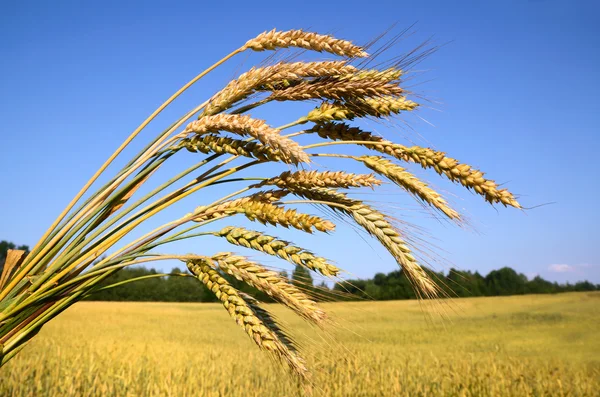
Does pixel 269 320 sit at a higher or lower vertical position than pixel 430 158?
lower

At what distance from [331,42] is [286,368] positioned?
1241mm

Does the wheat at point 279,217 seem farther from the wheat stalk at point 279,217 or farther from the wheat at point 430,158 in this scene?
the wheat at point 430,158

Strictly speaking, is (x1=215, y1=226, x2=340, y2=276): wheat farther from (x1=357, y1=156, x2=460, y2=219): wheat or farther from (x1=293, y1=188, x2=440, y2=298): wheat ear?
(x1=357, y1=156, x2=460, y2=219): wheat

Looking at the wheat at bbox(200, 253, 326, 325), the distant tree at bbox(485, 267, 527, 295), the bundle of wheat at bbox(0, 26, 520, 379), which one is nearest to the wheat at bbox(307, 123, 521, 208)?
the bundle of wheat at bbox(0, 26, 520, 379)

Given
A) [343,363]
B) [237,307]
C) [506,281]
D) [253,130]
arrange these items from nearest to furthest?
[253,130], [237,307], [343,363], [506,281]

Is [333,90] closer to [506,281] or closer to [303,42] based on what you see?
[303,42]

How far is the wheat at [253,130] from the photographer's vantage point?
1.61 m

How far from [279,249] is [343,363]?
165 centimetres

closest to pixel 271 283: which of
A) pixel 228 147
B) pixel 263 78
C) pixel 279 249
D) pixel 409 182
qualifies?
pixel 279 249

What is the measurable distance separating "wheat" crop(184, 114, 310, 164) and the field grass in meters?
0.54

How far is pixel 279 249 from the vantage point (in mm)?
1723

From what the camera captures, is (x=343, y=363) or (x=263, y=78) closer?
(x=263, y=78)

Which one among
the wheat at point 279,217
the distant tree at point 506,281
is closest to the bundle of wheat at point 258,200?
the wheat at point 279,217

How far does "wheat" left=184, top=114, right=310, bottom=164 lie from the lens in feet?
5.27
